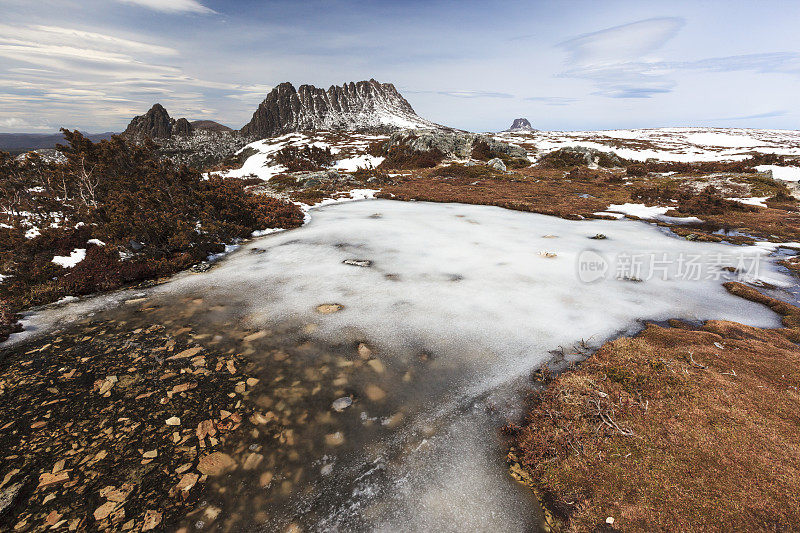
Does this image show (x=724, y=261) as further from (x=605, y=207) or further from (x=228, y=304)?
(x=228, y=304)

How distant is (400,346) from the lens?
7.04 meters

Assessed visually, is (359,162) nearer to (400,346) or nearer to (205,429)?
(400,346)

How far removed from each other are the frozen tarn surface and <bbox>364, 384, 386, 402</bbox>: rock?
2.23ft

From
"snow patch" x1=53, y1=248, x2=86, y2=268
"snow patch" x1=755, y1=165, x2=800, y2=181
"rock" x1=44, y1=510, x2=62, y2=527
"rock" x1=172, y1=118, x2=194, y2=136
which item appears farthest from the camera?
"rock" x1=172, y1=118, x2=194, y2=136

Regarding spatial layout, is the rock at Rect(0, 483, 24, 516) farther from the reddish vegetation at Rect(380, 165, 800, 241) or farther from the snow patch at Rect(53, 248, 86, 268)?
the reddish vegetation at Rect(380, 165, 800, 241)

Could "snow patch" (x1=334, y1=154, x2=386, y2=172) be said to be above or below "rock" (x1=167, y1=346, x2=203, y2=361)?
above

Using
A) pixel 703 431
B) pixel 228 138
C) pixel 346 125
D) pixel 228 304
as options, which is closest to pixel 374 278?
pixel 228 304

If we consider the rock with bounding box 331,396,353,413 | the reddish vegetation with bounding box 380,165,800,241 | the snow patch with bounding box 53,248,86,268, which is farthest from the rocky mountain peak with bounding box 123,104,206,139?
the rock with bounding box 331,396,353,413

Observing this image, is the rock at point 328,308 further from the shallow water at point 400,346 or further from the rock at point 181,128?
the rock at point 181,128

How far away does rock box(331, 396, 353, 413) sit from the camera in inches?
211

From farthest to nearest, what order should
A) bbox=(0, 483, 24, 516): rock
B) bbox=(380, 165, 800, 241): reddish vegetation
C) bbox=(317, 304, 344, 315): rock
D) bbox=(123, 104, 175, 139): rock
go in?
bbox=(123, 104, 175, 139): rock < bbox=(380, 165, 800, 241): reddish vegetation < bbox=(317, 304, 344, 315): rock < bbox=(0, 483, 24, 516): rock

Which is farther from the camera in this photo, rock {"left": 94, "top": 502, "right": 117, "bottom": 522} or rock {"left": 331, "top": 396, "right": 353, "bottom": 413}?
rock {"left": 331, "top": 396, "right": 353, "bottom": 413}

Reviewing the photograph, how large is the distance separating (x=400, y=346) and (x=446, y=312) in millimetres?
2035

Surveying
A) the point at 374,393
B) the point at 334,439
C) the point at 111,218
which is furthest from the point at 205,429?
the point at 111,218
